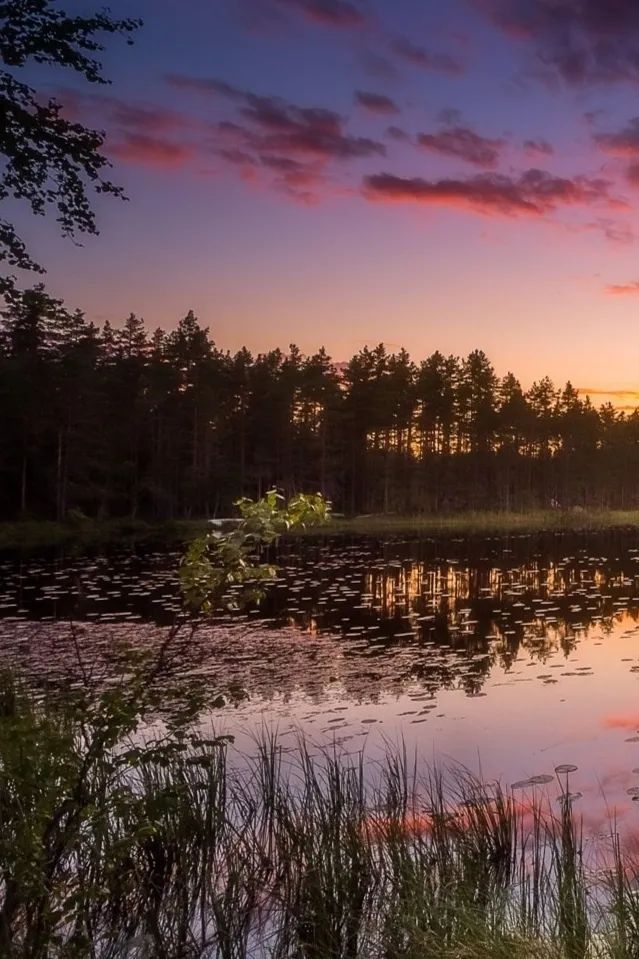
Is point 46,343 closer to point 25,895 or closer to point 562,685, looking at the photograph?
point 562,685

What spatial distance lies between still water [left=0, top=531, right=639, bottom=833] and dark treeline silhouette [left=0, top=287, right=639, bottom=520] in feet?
54.9

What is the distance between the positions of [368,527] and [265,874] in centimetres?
6337

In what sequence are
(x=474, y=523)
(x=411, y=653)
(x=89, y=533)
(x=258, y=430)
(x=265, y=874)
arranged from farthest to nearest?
(x=258, y=430) < (x=474, y=523) < (x=89, y=533) < (x=411, y=653) < (x=265, y=874)

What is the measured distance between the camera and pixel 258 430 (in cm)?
7938

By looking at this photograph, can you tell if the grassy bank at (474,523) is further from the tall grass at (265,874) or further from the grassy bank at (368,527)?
the tall grass at (265,874)

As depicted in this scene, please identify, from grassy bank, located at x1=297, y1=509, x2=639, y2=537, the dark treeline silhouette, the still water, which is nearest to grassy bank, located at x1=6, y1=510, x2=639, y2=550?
grassy bank, located at x1=297, y1=509, x2=639, y2=537

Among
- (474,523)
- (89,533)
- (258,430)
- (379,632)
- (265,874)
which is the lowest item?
(379,632)

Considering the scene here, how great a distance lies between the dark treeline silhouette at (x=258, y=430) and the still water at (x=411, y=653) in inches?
659

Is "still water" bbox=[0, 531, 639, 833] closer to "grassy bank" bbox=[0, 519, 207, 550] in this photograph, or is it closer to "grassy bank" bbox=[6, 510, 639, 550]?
"grassy bank" bbox=[0, 519, 207, 550]

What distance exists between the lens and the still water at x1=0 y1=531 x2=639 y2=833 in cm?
1111

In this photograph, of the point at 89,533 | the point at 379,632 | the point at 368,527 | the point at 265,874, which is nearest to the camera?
the point at 265,874

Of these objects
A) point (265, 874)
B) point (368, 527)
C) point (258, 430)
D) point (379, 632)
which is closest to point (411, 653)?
point (379, 632)

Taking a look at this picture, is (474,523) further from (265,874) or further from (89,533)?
(265,874)

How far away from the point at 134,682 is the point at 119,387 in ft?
214
